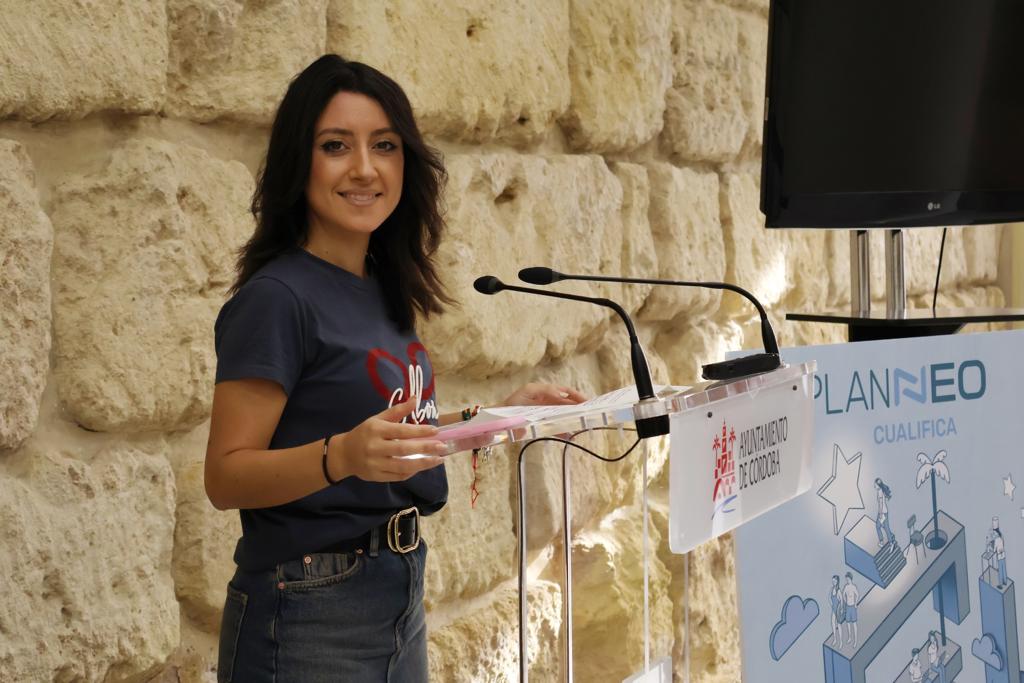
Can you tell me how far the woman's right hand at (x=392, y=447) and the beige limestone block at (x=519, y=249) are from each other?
915mm

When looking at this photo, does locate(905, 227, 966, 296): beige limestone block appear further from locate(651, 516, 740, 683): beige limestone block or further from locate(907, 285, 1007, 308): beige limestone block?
locate(651, 516, 740, 683): beige limestone block

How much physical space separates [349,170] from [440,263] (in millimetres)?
625

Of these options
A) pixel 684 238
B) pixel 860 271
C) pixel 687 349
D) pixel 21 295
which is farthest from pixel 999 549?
pixel 21 295

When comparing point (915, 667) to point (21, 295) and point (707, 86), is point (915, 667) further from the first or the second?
point (21, 295)

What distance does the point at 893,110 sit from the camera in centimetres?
255

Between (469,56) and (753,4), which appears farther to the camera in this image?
(753,4)

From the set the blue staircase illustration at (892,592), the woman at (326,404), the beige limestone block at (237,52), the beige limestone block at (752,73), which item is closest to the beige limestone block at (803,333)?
the beige limestone block at (752,73)

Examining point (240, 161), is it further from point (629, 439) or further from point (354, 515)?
point (629, 439)

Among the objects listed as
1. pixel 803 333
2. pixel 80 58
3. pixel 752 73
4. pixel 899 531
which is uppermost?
pixel 752 73

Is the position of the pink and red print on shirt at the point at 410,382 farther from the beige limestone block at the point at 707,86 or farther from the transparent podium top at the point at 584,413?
the beige limestone block at the point at 707,86

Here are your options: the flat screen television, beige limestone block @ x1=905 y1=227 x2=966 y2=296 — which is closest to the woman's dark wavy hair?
the flat screen television

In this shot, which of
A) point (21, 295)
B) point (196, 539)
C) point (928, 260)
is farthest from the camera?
point (928, 260)

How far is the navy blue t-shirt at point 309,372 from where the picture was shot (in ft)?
4.83

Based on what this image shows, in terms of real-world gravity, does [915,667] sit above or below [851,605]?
below
